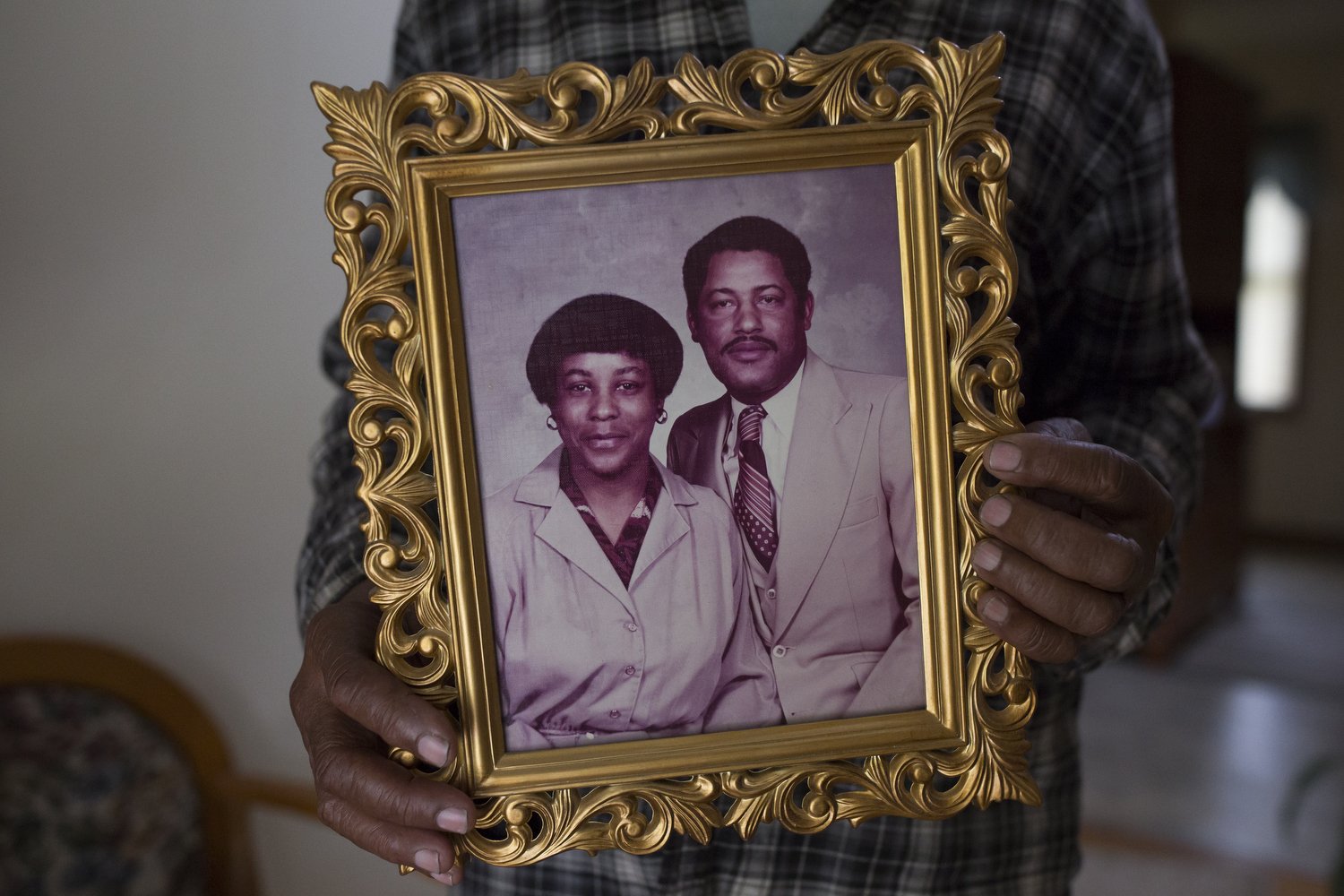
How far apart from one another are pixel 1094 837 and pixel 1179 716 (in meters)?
1.72

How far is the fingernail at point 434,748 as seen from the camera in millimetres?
511

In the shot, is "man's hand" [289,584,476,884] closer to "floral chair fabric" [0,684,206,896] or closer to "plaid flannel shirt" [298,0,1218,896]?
"plaid flannel shirt" [298,0,1218,896]

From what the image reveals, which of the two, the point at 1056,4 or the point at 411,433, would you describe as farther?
the point at 1056,4

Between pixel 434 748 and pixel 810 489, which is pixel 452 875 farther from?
pixel 810 489

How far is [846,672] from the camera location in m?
0.56

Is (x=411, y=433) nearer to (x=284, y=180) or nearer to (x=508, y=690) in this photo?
(x=508, y=690)

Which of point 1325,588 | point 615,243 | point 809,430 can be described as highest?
point 615,243

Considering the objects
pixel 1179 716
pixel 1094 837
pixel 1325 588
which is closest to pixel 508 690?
pixel 1094 837

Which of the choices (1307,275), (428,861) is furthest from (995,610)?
(1307,275)

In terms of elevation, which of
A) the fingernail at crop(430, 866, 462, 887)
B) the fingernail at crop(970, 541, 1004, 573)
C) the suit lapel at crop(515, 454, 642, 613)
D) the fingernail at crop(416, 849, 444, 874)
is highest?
the suit lapel at crop(515, 454, 642, 613)

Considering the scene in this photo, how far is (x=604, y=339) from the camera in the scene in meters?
0.54

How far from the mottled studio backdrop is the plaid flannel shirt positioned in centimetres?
21

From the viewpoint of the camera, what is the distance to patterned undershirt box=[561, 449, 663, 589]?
0.54 m

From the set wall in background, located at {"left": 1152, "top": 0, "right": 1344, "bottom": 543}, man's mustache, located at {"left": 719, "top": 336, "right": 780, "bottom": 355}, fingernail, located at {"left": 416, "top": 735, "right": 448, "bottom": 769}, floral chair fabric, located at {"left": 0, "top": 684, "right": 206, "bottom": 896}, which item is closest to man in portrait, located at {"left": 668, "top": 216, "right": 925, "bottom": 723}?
man's mustache, located at {"left": 719, "top": 336, "right": 780, "bottom": 355}
